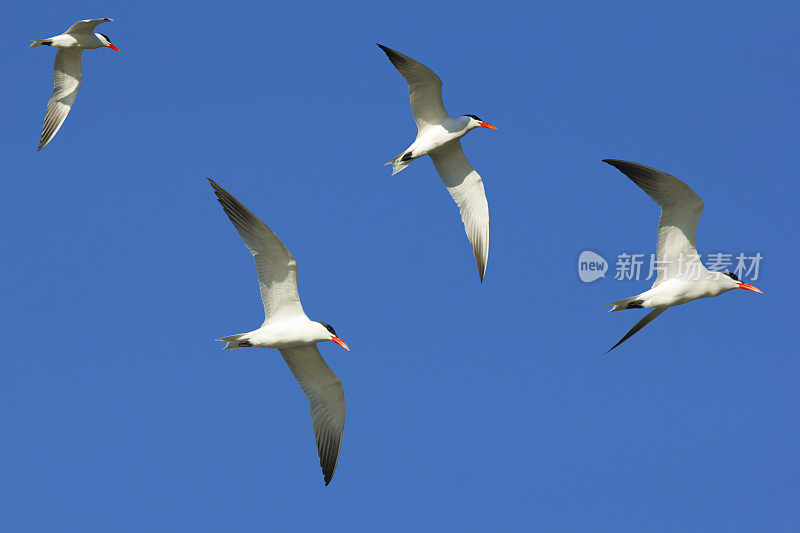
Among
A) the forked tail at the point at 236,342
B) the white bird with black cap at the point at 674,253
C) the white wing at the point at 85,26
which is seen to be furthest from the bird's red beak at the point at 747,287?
the white wing at the point at 85,26

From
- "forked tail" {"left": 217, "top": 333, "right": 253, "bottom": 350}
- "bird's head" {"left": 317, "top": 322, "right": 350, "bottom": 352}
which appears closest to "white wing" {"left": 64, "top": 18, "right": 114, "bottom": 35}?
"forked tail" {"left": 217, "top": 333, "right": 253, "bottom": 350}

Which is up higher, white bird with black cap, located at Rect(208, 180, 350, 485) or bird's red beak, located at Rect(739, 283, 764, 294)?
bird's red beak, located at Rect(739, 283, 764, 294)

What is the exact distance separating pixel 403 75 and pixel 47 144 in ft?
26.0

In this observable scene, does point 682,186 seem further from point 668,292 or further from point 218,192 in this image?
point 218,192

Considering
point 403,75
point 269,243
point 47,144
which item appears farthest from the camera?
point 47,144

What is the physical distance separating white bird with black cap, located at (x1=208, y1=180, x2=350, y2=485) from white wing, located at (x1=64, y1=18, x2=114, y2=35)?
24.7 feet

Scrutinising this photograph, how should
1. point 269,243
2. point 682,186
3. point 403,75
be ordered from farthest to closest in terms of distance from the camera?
point 403,75 < point 682,186 < point 269,243

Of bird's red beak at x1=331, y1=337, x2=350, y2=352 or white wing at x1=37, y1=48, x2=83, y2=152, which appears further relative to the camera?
white wing at x1=37, y1=48, x2=83, y2=152

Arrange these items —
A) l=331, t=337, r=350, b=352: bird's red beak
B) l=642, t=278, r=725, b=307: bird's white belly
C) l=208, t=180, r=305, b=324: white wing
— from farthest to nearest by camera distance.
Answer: l=642, t=278, r=725, b=307: bird's white belly
l=331, t=337, r=350, b=352: bird's red beak
l=208, t=180, r=305, b=324: white wing

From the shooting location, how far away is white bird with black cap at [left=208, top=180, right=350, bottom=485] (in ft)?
44.6

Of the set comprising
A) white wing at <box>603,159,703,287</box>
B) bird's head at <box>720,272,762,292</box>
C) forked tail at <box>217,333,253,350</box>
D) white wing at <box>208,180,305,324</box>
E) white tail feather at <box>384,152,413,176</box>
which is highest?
white tail feather at <box>384,152,413,176</box>

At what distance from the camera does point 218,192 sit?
1368 centimetres

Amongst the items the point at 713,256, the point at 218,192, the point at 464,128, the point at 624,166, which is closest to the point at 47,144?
the point at 218,192

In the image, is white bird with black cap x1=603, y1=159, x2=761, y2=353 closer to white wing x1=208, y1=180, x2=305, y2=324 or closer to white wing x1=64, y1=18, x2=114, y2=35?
white wing x1=208, y1=180, x2=305, y2=324
